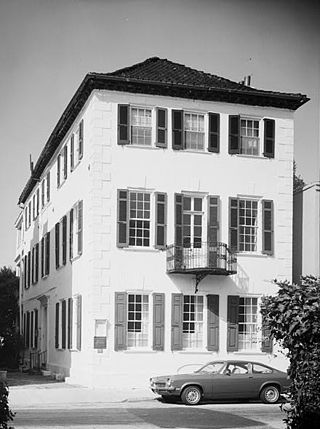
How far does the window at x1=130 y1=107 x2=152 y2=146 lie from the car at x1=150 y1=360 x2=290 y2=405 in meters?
6.84

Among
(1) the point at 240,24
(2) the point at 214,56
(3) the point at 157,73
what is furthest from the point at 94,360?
(1) the point at 240,24

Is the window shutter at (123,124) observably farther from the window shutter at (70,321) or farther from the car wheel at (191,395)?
the car wheel at (191,395)

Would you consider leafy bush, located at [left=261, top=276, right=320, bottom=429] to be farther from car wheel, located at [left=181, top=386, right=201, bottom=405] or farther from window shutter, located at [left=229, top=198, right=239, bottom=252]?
window shutter, located at [left=229, top=198, right=239, bottom=252]

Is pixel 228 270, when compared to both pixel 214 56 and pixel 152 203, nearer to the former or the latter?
pixel 152 203

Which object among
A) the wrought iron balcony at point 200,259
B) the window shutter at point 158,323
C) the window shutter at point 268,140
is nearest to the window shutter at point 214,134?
the window shutter at point 268,140

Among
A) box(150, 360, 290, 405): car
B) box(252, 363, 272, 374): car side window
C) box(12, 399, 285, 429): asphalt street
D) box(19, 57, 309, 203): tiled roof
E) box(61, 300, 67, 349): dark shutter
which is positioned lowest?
box(12, 399, 285, 429): asphalt street

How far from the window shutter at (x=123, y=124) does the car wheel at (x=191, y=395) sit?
23.9 feet

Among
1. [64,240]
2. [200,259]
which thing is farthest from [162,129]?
[64,240]

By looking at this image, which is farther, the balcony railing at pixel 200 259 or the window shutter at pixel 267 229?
the window shutter at pixel 267 229

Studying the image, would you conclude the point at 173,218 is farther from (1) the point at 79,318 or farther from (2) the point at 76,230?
(1) the point at 79,318

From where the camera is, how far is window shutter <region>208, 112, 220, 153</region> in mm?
23281

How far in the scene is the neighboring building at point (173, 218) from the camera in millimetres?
22141

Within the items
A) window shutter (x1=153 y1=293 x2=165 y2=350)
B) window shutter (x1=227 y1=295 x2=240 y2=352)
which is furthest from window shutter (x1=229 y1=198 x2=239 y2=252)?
window shutter (x1=153 y1=293 x2=165 y2=350)

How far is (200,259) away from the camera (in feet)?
73.7
